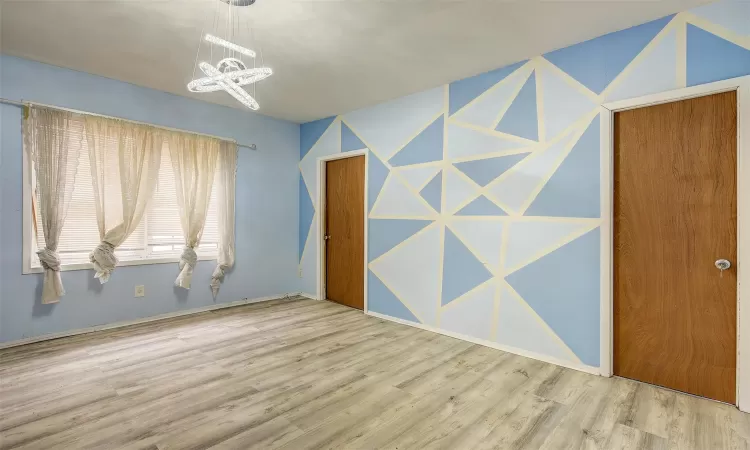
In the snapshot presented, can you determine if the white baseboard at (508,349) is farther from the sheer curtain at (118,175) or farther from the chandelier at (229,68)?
the sheer curtain at (118,175)

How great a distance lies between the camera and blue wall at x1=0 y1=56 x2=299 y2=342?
3195 mm

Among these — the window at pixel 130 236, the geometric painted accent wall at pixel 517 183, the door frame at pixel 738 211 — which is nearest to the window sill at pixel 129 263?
the window at pixel 130 236

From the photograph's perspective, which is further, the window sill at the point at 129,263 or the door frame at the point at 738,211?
the window sill at the point at 129,263

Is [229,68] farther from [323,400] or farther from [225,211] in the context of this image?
[225,211]

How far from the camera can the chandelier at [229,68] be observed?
1951 millimetres

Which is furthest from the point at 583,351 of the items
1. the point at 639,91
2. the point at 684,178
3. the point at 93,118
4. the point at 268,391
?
the point at 93,118

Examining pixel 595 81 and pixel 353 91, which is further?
pixel 353 91

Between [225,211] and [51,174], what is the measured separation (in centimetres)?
167

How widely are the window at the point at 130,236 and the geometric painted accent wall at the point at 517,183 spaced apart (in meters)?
2.26

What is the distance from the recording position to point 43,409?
86.8 inches

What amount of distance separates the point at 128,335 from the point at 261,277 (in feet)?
5.59

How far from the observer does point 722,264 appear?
232 centimetres

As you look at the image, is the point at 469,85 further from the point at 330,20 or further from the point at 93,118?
the point at 93,118

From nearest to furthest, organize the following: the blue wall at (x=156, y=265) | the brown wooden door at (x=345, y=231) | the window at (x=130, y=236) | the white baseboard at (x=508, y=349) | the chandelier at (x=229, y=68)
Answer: the chandelier at (x=229, y=68), the white baseboard at (x=508, y=349), the blue wall at (x=156, y=265), the window at (x=130, y=236), the brown wooden door at (x=345, y=231)
